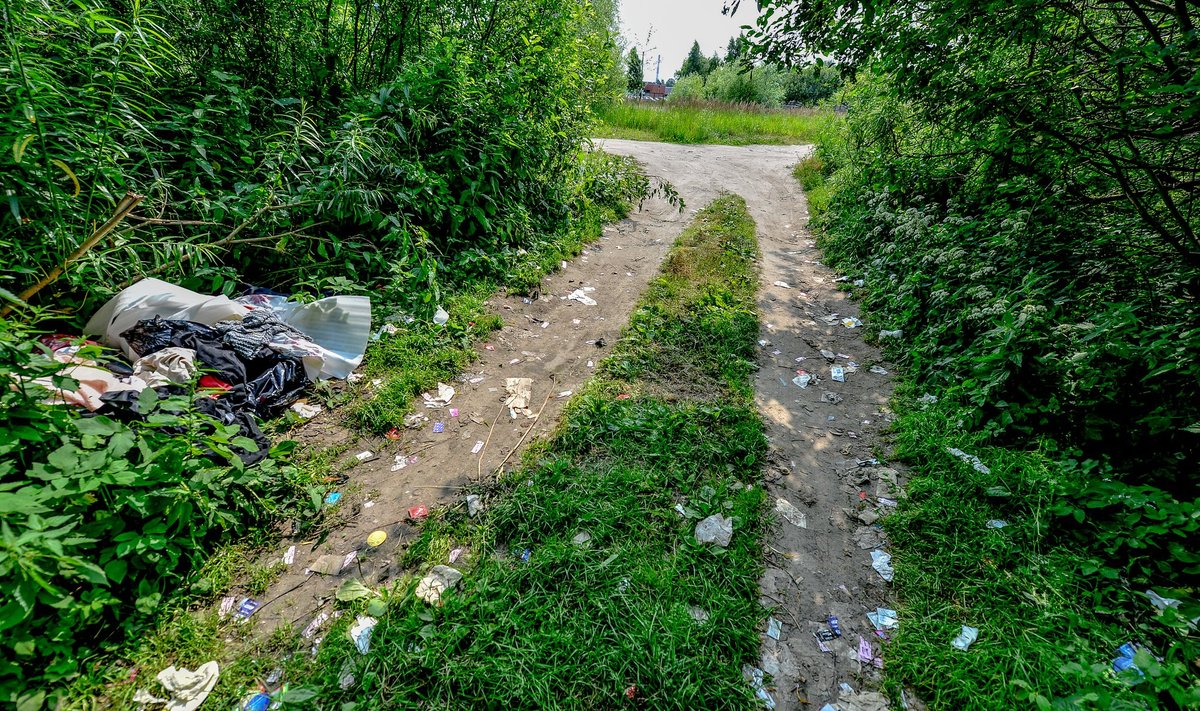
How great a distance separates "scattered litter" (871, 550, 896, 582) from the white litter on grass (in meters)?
2.61

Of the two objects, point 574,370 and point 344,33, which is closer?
point 574,370

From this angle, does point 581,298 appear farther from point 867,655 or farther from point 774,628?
point 867,655

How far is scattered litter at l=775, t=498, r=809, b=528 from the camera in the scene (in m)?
2.44

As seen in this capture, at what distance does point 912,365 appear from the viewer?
363cm

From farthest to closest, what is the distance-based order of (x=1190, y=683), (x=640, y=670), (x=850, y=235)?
1. (x=850, y=235)
2. (x=640, y=670)
3. (x=1190, y=683)

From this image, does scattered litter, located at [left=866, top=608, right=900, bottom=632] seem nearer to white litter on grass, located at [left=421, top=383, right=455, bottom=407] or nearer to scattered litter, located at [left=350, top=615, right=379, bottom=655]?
scattered litter, located at [left=350, top=615, right=379, bottom=655]

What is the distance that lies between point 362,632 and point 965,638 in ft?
7.74

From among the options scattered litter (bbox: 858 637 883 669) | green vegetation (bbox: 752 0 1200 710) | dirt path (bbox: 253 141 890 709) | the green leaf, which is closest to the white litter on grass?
dirt path (bbox: 253 141 890 709)

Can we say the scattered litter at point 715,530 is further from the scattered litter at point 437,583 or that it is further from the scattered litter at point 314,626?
the scattered litter at point 314,626

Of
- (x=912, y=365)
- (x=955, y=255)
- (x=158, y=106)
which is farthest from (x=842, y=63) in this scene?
(x=158, y=106)

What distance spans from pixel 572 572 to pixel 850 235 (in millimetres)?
5729

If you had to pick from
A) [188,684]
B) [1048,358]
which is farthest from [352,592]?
[1048,358]

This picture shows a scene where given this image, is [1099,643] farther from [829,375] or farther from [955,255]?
[955,255]

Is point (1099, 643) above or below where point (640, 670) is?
above
